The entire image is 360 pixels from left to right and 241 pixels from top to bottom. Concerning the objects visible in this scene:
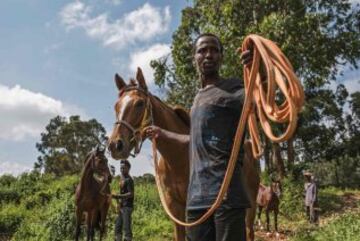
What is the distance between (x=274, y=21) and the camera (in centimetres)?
Result: 2002

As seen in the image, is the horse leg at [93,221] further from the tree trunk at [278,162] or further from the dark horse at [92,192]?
the tree trunk at [278,162]

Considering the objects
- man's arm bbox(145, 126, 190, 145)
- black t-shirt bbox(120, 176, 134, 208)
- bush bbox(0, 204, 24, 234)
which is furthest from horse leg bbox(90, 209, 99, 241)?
man's arm bbox(145, 126, 190, 145)

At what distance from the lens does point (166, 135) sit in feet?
14.0

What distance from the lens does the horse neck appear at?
5168mm

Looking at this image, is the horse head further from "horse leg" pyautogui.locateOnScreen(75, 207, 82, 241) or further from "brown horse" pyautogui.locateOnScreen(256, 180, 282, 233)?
"brown horse" pyautogui.locateOnScreen(256, 180, 282, 233)

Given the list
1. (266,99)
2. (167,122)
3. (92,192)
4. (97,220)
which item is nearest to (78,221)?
(97,220)

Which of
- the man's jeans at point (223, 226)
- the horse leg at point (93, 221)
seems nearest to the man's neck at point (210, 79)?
the man's jeans at point (223, 226)

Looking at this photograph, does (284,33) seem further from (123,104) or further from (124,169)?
(123,104)

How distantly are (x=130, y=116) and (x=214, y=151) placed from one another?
5.97ft

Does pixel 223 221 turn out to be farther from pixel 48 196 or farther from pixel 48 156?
pixel 48 156

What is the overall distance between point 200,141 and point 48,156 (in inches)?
2556

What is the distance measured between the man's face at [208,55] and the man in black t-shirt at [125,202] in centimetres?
951

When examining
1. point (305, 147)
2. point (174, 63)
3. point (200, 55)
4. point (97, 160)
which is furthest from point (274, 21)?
point (305, 147)

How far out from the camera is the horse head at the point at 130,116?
15.6ft
